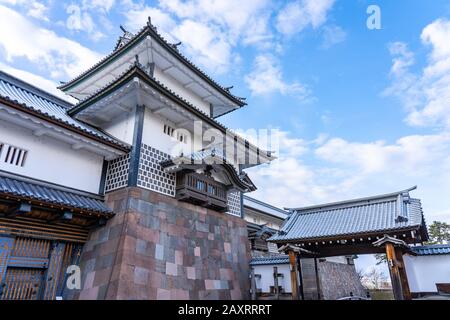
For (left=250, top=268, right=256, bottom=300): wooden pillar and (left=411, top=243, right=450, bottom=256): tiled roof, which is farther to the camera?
(left=250, top=268, right=256, bottom=300): wooden pillar

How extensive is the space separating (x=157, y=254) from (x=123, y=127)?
4.85m

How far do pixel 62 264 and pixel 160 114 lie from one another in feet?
19.7

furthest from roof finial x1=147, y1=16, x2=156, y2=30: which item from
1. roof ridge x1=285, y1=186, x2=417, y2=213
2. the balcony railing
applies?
roof ridge x1=285, y1=186, x2=417, y2=213

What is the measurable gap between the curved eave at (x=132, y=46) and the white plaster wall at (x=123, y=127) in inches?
108

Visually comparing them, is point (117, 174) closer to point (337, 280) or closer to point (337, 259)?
point (337, 280)

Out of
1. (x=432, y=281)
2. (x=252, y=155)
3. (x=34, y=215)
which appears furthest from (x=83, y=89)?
(x=432, y=281)

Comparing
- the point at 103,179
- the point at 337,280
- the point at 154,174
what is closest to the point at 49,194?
the point at 103,179

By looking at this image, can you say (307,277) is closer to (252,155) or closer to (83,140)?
(252,155)

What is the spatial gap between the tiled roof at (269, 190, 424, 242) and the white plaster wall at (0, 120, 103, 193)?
6.88 meters

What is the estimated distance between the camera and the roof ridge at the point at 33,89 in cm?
1016

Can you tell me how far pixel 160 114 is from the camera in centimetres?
1134

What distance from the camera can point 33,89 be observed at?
10758mm

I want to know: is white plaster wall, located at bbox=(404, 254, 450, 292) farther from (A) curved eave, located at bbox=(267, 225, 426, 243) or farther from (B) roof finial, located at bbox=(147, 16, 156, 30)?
(B) roof finial, located at bbox=(147, 16, 156, 30)

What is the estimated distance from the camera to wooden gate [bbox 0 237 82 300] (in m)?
7.42
